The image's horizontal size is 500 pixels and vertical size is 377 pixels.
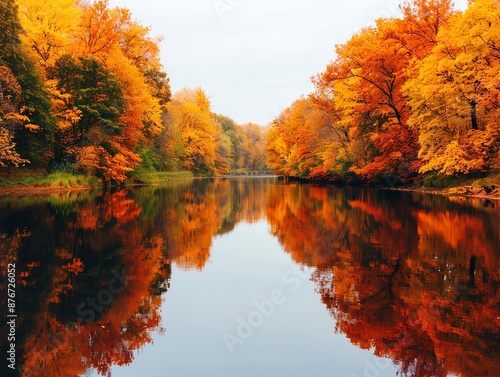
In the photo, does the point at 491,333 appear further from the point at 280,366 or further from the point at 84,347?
the point at 84,347

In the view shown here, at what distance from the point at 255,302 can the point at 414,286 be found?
9.38 feet

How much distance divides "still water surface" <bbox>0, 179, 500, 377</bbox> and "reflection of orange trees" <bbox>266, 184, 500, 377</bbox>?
28 mm

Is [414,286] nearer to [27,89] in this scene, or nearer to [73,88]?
[27,89]

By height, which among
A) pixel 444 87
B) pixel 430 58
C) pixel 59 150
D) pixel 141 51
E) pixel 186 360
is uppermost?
pixel 141 51

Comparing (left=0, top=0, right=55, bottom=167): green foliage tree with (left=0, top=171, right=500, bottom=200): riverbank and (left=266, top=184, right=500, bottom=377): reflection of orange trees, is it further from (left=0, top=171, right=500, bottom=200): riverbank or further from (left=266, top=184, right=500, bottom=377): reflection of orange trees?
(left=266, top=184, right=500, bottom=377): reflection of orange trees

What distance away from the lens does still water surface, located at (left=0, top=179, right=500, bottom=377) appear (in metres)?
5.29

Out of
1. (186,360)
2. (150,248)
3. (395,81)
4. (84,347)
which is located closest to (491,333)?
(186,360)

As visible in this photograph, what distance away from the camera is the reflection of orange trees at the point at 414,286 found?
17.9ft

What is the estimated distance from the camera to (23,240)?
12.3 m

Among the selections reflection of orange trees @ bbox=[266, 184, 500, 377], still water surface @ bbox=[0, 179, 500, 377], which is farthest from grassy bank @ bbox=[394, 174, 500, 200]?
still water surface @ bbox=[0, 179, 500, 377]

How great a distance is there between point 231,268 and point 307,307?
3.18m

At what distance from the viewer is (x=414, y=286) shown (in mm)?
8070

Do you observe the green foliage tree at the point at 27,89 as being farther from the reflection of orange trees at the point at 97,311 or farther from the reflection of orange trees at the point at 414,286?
the reflection of orange trees at the point at 414,286

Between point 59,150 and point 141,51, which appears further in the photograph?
point 141,51
